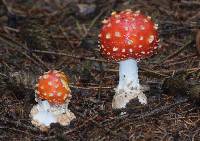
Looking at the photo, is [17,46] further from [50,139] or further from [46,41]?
[50,139]

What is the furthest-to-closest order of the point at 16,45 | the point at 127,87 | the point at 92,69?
the point at 16,45 < the point at 92,69 < the point at 127,87

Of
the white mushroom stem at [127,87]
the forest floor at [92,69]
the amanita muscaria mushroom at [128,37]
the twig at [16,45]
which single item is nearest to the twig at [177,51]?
the forest floor at [92,69]

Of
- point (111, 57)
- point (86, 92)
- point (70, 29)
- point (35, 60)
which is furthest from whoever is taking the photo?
point (70, 29)

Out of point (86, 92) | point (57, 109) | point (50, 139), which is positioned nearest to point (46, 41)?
point (86, 92)

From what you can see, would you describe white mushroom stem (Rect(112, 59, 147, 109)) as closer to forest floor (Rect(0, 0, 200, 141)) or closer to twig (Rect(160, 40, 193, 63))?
forest floor (Rect(0, 0, 200, 141))

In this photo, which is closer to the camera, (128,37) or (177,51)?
(128,37)

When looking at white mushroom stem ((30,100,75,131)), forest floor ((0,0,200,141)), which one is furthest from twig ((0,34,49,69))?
white mushroom stem ((30,100,75,131))

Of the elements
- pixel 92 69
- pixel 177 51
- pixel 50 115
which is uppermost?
pixel 177 51

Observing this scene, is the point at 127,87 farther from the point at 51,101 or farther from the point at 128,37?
the point at 51,101

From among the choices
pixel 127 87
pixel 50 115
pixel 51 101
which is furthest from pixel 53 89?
pixel 127 87
